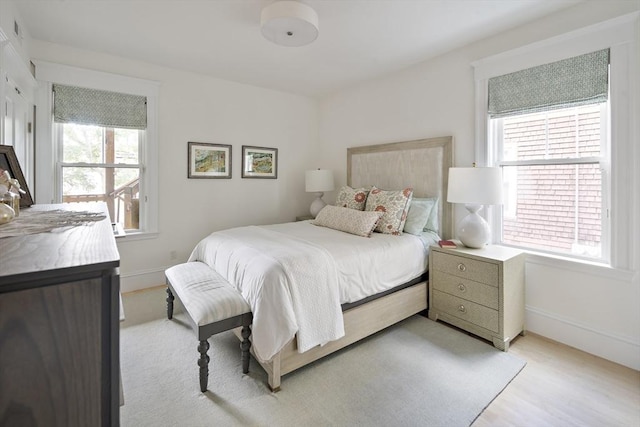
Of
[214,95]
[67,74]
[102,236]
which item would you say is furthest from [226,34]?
[102,236]

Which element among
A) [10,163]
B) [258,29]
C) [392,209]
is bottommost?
[392,209]

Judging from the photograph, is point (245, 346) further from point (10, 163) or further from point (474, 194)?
point (474, 194)

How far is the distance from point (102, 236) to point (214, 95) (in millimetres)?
3480

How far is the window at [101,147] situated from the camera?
3066mm

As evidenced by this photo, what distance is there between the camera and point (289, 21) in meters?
2.19

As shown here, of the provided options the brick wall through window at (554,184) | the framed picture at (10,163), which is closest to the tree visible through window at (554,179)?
the brick wall through window at (554,184)

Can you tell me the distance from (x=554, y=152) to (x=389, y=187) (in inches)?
→ 63.8

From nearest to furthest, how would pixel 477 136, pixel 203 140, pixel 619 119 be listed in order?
pixel 619 119 → pixel 477 136 → pixel 203 140

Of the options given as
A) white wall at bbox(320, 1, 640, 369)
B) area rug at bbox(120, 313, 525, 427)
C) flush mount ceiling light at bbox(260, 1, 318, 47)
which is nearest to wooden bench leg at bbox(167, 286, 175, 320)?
area rug at bbox(120, 313, 525, 427)

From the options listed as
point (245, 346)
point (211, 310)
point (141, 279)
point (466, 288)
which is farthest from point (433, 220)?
point (141, 279)

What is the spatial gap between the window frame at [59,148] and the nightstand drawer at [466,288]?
10.4 ft

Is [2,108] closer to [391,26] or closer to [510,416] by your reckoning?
[391,26]

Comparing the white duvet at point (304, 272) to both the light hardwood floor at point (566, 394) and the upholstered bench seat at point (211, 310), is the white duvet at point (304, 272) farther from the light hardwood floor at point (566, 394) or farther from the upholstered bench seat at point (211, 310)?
the light hardwood floor at point (566, 394)

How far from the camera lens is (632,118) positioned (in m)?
2.05
